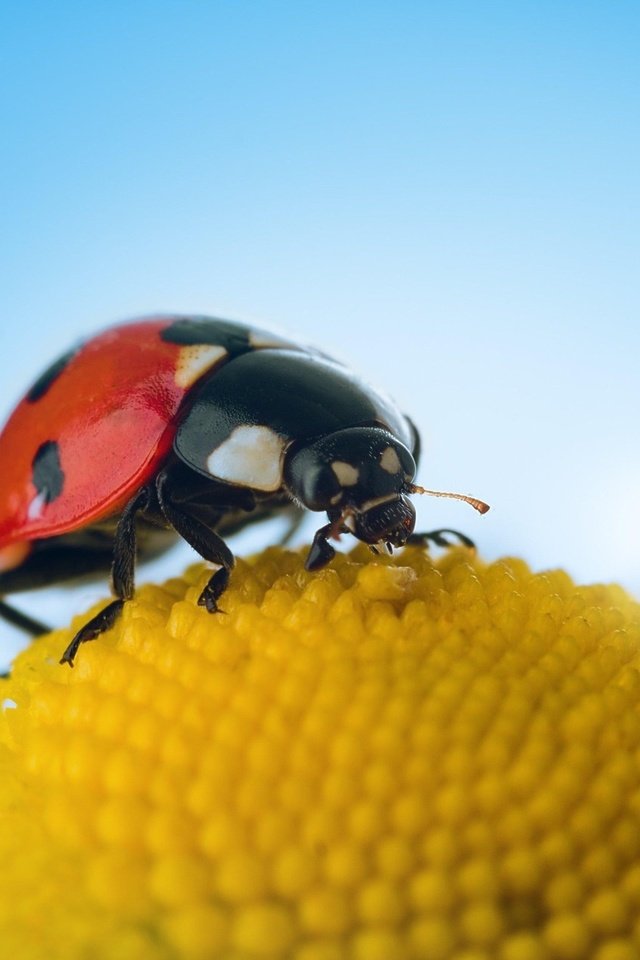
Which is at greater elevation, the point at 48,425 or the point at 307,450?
the point at 307,450

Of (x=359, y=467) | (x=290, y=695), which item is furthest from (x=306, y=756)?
(x=359, y=467)

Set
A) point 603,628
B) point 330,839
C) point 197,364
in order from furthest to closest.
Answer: point 197,364
point 603,628
point 330,839

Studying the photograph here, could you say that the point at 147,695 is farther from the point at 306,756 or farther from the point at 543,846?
the point at 543,846

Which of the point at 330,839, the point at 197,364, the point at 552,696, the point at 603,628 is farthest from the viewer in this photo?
the point at 197,364

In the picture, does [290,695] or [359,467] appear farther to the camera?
[359,467]

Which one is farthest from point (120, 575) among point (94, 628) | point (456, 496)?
point (456, 496)
